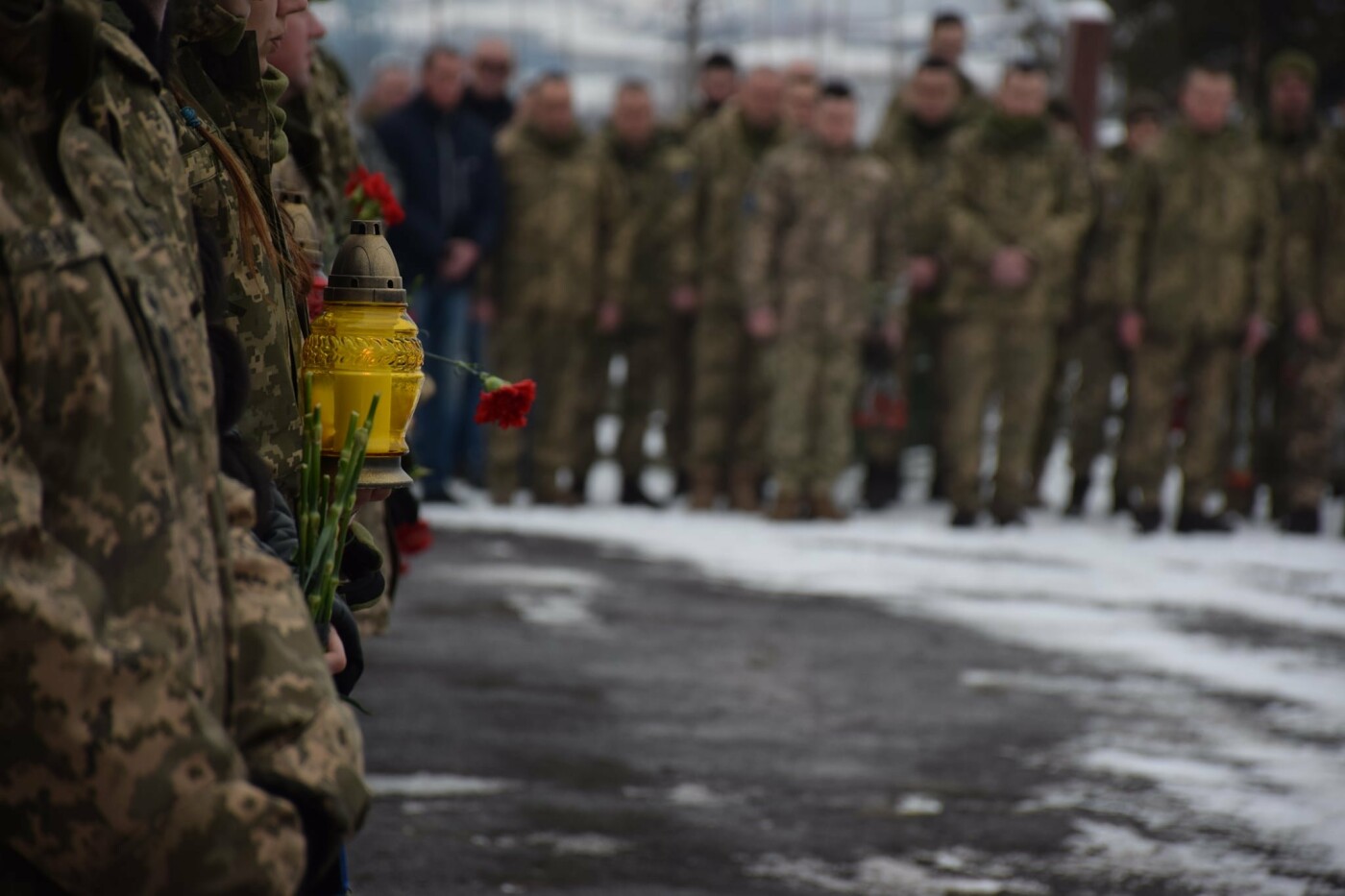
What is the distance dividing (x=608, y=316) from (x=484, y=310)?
76 centimetres

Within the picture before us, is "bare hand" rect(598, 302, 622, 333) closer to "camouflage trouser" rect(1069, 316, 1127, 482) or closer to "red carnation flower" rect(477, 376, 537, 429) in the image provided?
"camouflage trouser" rect(1069, 316, 1127, 482)

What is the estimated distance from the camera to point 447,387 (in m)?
11.5

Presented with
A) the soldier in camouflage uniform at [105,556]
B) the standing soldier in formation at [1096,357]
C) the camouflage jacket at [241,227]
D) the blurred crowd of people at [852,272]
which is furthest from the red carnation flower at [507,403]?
the standing soldier in formation at [1096,357]

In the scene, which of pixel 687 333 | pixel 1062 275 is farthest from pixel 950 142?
pixel 687 333

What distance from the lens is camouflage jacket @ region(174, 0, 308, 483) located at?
7.66 feet

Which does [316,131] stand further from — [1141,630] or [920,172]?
[920,172]

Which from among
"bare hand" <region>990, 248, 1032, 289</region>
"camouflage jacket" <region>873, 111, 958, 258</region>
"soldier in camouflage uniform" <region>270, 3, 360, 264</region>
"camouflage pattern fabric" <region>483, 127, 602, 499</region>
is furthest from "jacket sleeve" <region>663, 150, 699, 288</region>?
"soldier in camouflage uniform" <region>270, 3, 360, 264</region>

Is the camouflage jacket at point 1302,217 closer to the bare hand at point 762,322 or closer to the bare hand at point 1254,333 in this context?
the bare hand at point 1254,333

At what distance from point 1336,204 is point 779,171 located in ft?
10.3

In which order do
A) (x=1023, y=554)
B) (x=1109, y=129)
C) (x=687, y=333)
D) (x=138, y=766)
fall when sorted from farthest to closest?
(x=1109, y=129) → (x=687, y=333) → (x=1023, y=554) → (x=138, y=766)

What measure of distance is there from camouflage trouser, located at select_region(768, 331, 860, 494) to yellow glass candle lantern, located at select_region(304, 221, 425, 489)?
856cm

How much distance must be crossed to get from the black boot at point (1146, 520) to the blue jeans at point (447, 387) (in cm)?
380

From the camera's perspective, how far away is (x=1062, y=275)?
1125 cm

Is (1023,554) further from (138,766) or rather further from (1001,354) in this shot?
(138,766)
